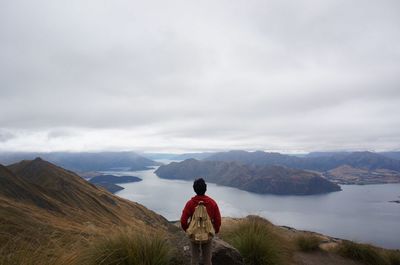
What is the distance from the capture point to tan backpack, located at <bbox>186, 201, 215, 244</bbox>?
686 centimetres

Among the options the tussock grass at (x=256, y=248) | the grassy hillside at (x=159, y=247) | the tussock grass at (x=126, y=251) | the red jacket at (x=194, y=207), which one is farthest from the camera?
the tussock grass at (x=256, y=248)

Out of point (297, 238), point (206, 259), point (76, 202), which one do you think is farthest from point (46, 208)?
point (206, 259)

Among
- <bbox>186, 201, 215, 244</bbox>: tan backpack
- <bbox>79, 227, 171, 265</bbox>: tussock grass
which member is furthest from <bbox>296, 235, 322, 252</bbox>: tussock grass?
<bbox>186, 201, 215, 244</bbox>: tan backpack

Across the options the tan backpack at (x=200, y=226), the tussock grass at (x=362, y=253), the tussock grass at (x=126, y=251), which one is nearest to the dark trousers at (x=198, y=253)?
the tan backpack at (x=200, y=226)

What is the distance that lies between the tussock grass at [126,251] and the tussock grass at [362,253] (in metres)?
9.96

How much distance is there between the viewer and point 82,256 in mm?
6539

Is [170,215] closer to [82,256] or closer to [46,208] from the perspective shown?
[46,208]

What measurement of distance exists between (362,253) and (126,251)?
1128cm

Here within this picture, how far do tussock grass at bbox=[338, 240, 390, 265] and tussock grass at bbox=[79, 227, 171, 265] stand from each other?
996 cm

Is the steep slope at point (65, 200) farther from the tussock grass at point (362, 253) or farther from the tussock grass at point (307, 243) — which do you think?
the tussock grass at point (362, 253)

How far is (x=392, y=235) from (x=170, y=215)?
9189 cm

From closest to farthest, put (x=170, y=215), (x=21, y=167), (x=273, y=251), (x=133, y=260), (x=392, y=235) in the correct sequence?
1. (x=133, y=260)
2. (x=273, y=251)
3. (x=392, y=235)
4. (x=21, y=167)
5. (x=170, y=215)

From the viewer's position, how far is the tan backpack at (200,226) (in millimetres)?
6859

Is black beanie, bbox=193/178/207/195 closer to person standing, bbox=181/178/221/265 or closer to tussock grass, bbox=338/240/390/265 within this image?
person standing, bbox=181/178/221/265
